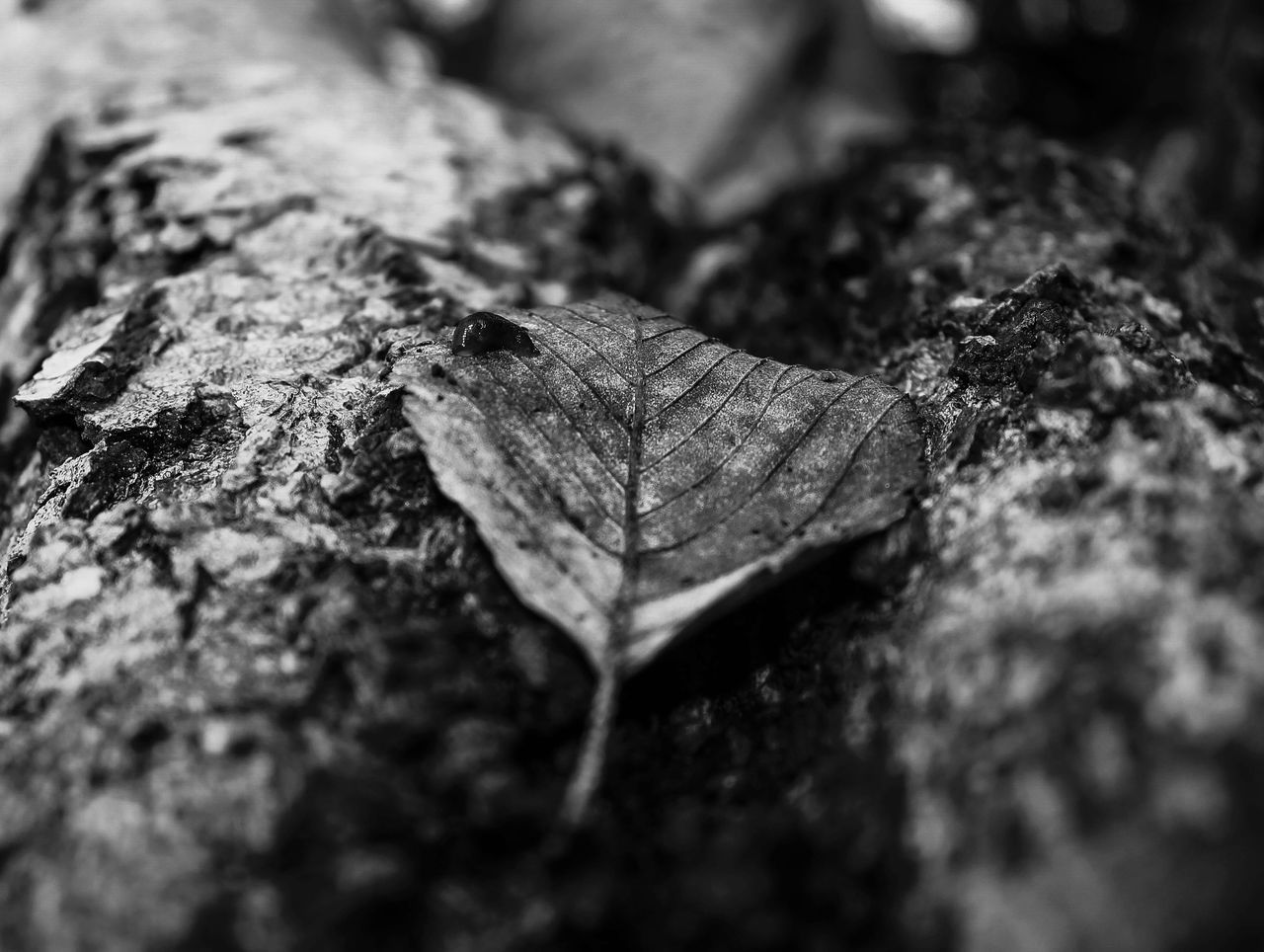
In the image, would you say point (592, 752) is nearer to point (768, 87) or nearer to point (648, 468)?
point (648, 468)

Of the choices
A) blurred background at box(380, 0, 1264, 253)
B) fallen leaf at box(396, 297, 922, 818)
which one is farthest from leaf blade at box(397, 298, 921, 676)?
blurred background at box(380, 0, 1264, 253)

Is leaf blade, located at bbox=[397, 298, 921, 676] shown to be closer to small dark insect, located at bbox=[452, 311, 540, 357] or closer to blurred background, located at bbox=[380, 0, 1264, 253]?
small dark insect, located at bbox=[452, 311, 540, 357]

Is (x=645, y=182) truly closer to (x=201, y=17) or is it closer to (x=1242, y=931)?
(x=201, y=17)

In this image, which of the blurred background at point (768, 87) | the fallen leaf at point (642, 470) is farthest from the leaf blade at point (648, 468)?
the blurred background at point (768, 87)

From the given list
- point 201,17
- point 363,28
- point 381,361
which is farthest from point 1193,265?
point 363,28

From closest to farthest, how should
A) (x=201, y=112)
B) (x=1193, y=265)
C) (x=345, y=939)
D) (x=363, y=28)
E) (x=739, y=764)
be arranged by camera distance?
1. (x=345, y=939)
2. (x=739, y=764)
3. (x=1193, y=265)
4. (x=201, y=112)
5. (x=363, y=28)
